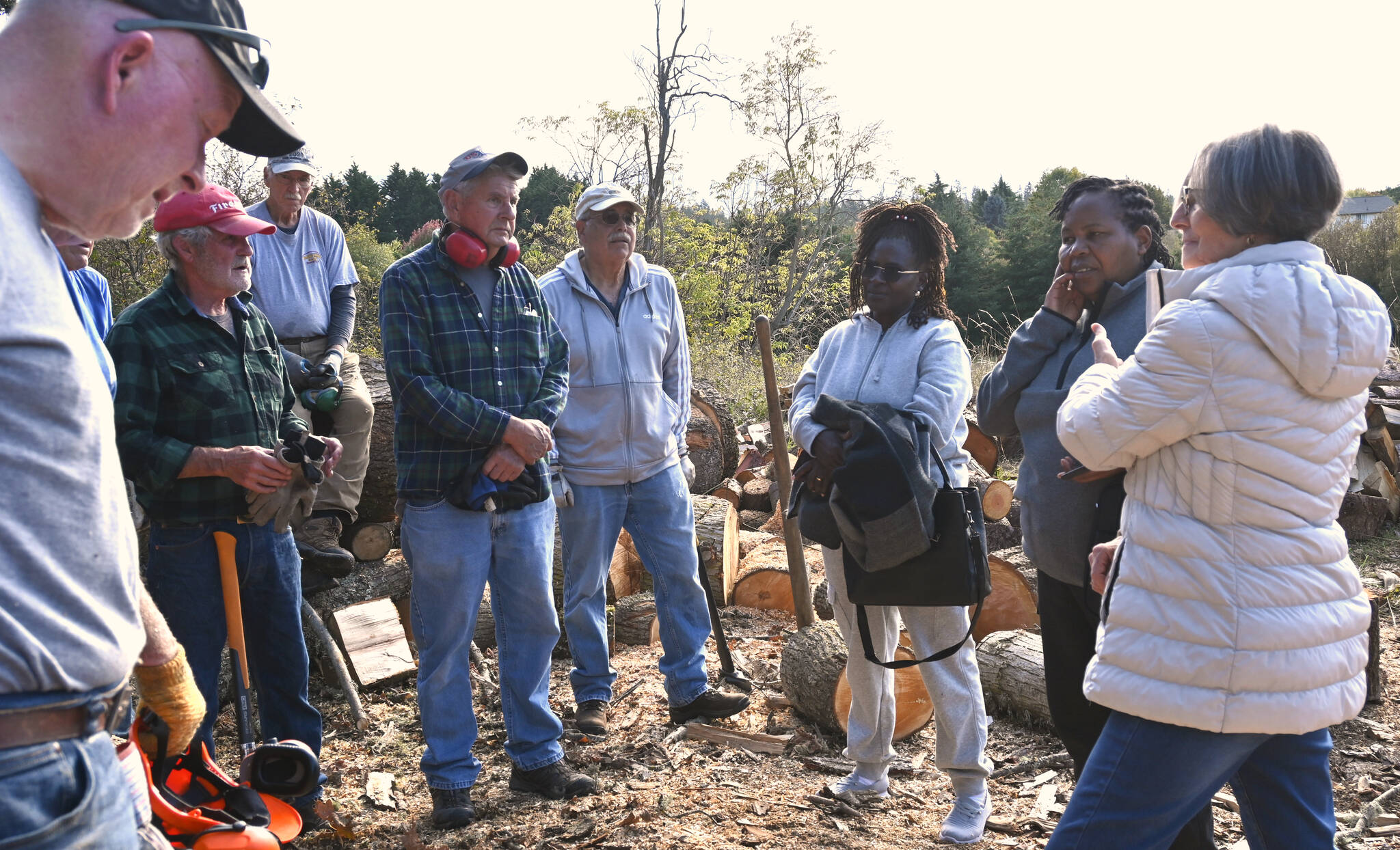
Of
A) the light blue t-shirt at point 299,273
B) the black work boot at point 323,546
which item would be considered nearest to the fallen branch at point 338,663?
the black work boot at point 323,546

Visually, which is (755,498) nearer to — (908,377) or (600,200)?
(600,200)

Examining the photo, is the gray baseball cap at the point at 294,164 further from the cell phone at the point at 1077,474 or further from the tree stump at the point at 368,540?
the cell phone at the point at 1077,474

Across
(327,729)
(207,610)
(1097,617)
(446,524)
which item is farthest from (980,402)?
(327,729)

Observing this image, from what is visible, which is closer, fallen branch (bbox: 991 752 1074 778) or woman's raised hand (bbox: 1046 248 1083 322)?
woman's raised hand (bbox: 1046 248 1083 322)

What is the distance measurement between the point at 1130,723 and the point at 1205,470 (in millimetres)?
511

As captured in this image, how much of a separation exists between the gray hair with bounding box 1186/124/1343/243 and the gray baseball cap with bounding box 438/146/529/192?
2328mm

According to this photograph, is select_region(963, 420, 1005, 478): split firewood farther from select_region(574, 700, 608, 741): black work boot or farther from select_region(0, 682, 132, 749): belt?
select_region(0, 682, 132, 749): belt

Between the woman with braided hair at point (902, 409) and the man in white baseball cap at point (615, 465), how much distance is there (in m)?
0.88

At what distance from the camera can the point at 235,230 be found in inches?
121

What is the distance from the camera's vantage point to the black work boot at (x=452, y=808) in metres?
3.33

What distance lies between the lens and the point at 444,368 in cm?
340

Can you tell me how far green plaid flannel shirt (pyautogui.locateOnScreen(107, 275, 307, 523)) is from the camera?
2957 mm

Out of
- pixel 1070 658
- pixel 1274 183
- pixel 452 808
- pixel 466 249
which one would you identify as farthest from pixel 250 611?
pixel 1274 183

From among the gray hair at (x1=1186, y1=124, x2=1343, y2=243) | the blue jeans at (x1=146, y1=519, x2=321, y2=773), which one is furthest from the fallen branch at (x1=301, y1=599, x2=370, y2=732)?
the gray hair at (x1=1186, y1=124, x2=1343, y2=243)
